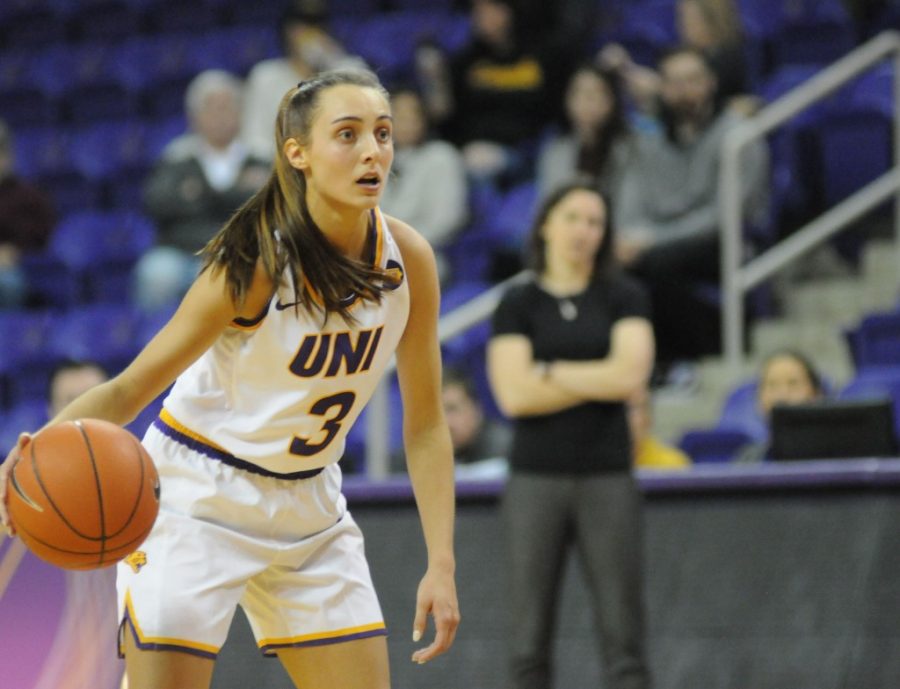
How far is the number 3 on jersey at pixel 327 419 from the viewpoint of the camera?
3.38 metres

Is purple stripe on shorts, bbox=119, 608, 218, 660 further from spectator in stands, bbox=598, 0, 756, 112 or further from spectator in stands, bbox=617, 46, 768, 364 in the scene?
spectator in stands, bbox=598, 0, 756, 112

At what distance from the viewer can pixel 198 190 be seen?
8.76 m

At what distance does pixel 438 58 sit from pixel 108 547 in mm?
6169

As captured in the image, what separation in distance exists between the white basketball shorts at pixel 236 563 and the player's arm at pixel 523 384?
1.70 metres

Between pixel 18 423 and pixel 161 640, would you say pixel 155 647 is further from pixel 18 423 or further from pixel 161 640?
pixel 18 423

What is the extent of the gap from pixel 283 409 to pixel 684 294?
172 inches

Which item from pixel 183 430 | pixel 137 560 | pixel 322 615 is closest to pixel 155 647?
pixel 137 560

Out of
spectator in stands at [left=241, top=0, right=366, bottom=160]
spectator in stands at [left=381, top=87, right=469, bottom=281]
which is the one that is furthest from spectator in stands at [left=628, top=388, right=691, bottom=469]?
spectator in stands at [left=241, top=0, right=366, bottom=160]

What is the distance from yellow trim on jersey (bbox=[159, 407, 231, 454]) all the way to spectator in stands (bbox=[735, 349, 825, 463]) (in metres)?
3.05

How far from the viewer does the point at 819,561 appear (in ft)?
17.9

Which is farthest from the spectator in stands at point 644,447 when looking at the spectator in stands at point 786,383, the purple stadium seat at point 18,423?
the purple stadium seat at point 18,423

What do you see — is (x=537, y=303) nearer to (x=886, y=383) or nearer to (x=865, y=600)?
(x=865, y=600)

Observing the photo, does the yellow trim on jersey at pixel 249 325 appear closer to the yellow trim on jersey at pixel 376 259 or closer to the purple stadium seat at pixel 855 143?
the yellow trim on jersey at pixel 376 259

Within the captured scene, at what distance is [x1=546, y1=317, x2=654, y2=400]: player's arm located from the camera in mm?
5098
